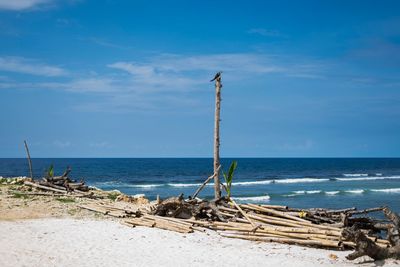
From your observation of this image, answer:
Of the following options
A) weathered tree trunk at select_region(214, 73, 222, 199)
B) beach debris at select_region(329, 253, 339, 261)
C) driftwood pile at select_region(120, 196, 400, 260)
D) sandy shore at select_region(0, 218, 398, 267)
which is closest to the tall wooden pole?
weathered tree trunk at select_region(214, 73, 222, 199)

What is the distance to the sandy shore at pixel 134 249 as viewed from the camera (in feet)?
33.5

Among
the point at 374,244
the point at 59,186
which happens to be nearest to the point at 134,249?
the point at 374,244

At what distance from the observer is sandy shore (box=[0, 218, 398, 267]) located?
10211 mm

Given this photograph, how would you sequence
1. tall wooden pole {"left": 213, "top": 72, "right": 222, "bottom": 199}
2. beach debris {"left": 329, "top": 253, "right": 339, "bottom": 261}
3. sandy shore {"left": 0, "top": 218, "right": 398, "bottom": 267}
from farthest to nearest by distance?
tall wooden pole {"left": 213, "top": 72, "right": 222, "bottom": 199}, beach debris {"left": 329, "top": 253, "right": 339, "bottom": 261}, sandy shore {"left": 0, "top": 218, "right": 398, "bottom": 267}

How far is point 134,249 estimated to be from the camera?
37.5 ft

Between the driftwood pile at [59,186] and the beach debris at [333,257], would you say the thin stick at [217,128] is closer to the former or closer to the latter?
the beach debris at [333,257]

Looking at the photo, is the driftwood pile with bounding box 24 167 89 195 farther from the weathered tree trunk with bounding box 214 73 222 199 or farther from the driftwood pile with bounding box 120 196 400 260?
the weathered tree trunk with bounding box 214 73 222 199

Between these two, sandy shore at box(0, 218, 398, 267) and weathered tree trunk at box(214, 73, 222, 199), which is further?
weathered tree trunk at box(214, 73, 222, 199)

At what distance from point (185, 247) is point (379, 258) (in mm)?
4530

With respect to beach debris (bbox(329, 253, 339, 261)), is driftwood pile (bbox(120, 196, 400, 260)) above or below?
above

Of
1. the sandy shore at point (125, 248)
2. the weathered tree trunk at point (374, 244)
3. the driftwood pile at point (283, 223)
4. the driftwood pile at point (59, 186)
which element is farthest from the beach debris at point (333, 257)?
the driftwood pile at point (59, 186)

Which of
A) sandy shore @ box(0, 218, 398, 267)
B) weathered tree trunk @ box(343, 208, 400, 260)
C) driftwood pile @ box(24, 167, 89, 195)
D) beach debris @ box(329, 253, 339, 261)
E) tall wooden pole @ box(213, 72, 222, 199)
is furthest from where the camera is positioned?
driftwood pile @ box(24, 167, 89, 195)

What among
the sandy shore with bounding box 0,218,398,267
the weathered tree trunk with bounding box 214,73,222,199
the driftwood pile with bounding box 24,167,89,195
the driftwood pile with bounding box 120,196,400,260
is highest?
the weathered tree trunk with bounding box 214,73,222,199

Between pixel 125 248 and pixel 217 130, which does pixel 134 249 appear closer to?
pixel 125 248
